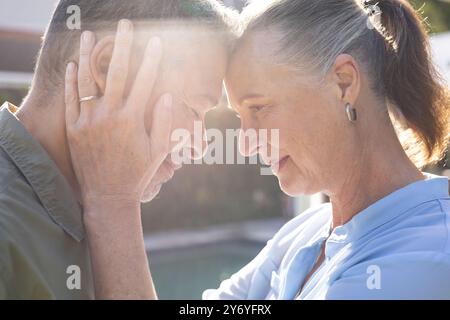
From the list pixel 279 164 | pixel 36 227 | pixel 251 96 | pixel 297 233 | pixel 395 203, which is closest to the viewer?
pixel 36 227

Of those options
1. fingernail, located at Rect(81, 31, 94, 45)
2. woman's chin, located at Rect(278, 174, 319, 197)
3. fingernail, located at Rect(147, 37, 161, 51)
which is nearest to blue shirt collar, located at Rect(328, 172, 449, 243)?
woman's chin, located at Rect(278, 174, 319, 197)

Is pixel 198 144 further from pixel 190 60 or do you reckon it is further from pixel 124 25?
pixel 124 25

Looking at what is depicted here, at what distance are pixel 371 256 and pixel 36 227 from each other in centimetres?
83

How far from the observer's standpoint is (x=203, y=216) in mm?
12352

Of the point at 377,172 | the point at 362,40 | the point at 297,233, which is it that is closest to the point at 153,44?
the point at 362,40

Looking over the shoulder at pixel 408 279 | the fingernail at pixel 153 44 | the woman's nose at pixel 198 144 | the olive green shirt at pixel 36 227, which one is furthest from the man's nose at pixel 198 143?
the shoulder at pixel 408 279

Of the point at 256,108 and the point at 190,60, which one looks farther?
the point at 256,108

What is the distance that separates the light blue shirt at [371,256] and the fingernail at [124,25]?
806 millimetres

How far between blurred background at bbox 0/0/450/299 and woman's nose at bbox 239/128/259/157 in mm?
5926

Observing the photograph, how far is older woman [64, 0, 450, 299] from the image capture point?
160 cm

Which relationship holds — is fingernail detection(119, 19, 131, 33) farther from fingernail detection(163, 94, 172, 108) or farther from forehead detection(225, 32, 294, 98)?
forehead detection(225, 32, 294, 98)

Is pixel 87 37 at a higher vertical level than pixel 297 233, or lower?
higher

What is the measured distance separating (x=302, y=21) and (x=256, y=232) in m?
10.5

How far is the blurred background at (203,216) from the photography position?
8.58m
